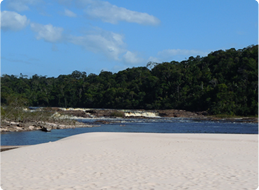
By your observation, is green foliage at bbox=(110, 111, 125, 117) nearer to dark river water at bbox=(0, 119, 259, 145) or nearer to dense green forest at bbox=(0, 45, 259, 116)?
dark river water at bbox=(0, 119, 259, 145)

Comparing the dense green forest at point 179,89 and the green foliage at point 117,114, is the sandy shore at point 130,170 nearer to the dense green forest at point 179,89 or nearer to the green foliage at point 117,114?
the green foliage at point 117,114

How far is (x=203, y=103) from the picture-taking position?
259 ft

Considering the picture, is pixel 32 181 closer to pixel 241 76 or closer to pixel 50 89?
pixel 241 76

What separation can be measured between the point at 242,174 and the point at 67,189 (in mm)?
4964

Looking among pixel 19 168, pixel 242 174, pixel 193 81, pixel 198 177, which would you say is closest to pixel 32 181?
pixel 19 168

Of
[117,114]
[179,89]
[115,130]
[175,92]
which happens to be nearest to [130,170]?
[115,130]

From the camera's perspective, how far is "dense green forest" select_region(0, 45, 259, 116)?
73.6 m

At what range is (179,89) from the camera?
3684 inches

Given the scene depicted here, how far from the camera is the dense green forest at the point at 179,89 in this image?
7356 cm

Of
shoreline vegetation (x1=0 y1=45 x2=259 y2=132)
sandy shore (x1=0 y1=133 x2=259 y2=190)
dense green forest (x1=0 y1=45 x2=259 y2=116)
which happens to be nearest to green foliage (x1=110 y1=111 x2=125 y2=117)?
shoreline vegetation (x1=0 y1=45 x2=259 y2=132)

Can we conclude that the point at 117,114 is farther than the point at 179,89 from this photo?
No

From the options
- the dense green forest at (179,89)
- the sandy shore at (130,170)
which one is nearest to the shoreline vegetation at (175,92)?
the dense green forest at (179,89)

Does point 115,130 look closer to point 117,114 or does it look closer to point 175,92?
point 117,114

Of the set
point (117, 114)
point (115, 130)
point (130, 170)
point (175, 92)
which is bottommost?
point (115, 130)
